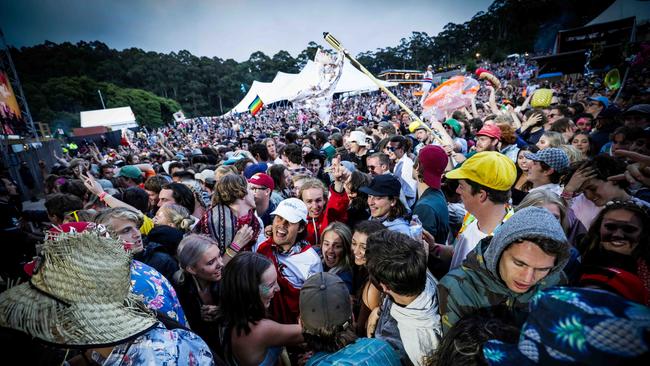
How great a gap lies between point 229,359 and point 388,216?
187 cm

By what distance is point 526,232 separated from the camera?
1.29 m

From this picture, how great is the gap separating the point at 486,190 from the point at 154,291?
2404mm

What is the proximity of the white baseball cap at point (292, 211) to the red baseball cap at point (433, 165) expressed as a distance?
56.0 inches

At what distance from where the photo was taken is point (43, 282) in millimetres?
1010

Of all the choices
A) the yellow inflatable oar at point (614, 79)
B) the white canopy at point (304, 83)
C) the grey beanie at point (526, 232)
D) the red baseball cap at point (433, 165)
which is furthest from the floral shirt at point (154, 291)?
the white canopy at point (304, 83)

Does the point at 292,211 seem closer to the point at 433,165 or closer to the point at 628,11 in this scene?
the point at 433,165

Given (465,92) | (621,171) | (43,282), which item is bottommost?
(621,171)

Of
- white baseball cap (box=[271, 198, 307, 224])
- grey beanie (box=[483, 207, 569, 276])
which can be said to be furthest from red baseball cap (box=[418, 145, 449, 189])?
grey beanie (box=[483, 207, 569, 276])

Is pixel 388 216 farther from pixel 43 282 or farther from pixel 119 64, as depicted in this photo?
pixel 119 64

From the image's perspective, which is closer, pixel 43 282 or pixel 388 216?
pixel 43 282

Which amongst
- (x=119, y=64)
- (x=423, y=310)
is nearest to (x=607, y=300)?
(x=423, y=310)

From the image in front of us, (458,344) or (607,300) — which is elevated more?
(607,300)

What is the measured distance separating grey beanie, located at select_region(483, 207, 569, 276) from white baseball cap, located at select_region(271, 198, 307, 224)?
A: 1.73 metres

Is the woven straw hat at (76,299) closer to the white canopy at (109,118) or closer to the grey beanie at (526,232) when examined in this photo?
the grey beanie at (526,232)
